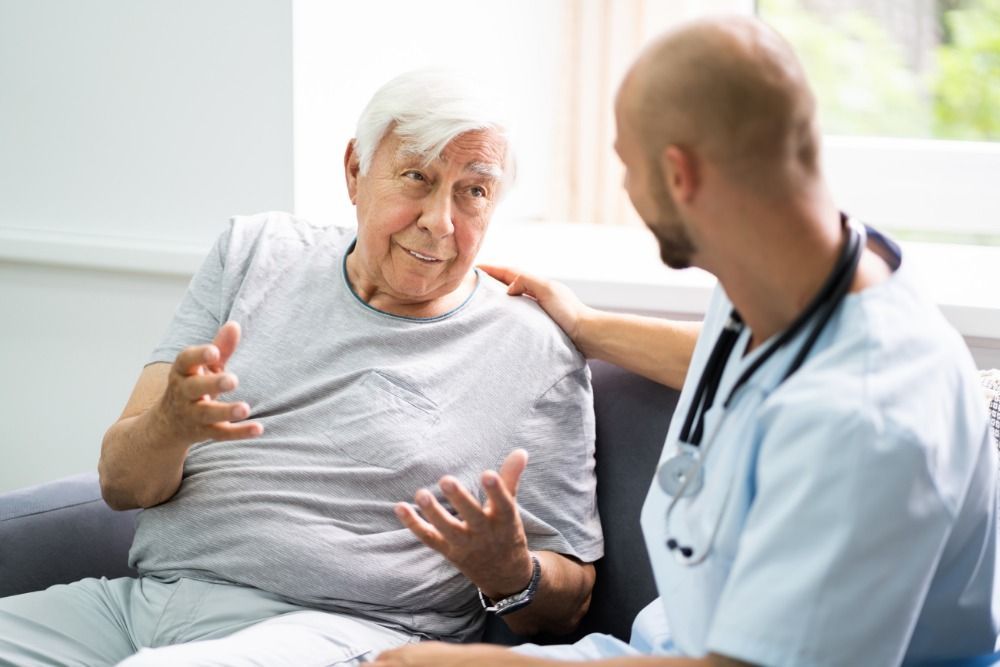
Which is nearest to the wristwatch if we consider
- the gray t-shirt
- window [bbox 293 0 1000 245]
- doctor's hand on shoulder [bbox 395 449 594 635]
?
doctor's hand on shoulder [bbox 395 449 594 635]

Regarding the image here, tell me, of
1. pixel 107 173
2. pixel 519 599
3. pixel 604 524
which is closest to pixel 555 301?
pixel 604 524

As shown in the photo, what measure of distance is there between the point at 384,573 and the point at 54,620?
489mm

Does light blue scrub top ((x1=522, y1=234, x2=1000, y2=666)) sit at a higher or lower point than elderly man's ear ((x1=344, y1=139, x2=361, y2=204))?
lower

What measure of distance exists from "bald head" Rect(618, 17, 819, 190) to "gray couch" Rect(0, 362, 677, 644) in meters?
0.83

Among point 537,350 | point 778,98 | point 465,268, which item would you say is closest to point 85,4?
point 465,268

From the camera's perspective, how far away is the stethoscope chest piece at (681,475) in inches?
48.5

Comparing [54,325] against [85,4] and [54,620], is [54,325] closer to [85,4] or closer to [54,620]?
[85,4]

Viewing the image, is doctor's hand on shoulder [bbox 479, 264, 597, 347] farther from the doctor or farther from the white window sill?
the doctor

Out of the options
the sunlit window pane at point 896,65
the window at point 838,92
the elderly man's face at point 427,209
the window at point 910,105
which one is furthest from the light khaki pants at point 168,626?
the sunlit window pane at point 896,65

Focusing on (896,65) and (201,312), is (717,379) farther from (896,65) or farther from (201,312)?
(896,65)

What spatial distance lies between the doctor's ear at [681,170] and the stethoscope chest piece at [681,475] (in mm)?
310

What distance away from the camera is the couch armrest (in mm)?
1836

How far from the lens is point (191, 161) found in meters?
2.39

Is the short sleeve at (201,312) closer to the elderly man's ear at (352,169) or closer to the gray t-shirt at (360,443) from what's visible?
the gray t-shirt at (360,443)
